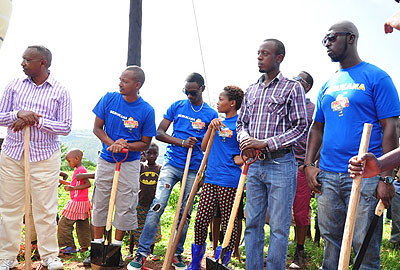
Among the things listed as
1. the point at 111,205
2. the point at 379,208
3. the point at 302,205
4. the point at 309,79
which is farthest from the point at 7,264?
the point at 309,79

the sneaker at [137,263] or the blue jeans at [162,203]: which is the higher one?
the blue jeans at [162,203]

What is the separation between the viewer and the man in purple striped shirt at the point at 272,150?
326 cm

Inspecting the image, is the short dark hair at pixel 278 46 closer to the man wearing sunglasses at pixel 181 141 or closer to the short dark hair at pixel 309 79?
the man wearing sunglasses at pixel 181 141

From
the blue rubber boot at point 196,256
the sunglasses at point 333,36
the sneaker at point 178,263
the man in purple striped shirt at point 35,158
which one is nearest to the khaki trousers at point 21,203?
the man in purple striped shirt at point 35,158

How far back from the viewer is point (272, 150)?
3.30m

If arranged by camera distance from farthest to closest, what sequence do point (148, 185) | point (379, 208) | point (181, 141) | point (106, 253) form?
1. point (148, 185)
2. point (181, 141)
3. point (106, 253)
4. point (379, 208)

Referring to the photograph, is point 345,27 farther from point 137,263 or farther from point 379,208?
point 137,263

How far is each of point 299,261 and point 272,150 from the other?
78.3 inches

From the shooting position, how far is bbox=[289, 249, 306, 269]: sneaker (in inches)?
179

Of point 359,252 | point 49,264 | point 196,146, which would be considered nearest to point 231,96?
point 196,146

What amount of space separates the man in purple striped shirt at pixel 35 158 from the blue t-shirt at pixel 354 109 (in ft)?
8.82

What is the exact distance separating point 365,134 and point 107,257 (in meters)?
2.71

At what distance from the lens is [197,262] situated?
434 cm

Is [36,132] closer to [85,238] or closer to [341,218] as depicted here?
[85,238]
